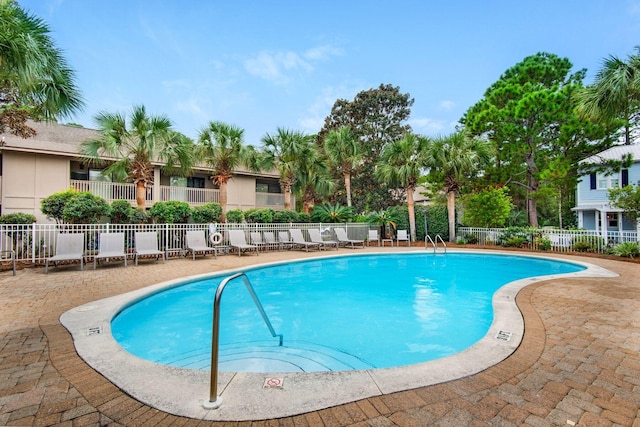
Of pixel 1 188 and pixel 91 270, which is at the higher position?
pixel 1 188

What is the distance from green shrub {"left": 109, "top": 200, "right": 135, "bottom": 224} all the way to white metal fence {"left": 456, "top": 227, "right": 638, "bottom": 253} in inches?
698

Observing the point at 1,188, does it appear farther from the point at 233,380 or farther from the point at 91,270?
the point at 233,380

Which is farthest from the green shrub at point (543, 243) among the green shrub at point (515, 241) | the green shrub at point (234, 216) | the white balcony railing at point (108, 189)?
the white balcony railing at point (108, 189)

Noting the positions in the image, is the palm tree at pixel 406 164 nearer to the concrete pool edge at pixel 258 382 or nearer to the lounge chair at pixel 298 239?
the lounge chair at pixel 298 239

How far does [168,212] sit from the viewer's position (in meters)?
12.9

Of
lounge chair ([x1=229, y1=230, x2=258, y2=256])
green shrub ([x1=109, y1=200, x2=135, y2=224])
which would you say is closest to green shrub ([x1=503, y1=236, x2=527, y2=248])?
lounge chair ([x1=229, y1=230, x2=258, y2=256])

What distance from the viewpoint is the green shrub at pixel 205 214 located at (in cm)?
→ 1398

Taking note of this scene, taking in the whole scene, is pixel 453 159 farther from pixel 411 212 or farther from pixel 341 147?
pixel 341 147

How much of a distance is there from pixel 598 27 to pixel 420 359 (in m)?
16.4

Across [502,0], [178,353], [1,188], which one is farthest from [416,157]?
[1,188]

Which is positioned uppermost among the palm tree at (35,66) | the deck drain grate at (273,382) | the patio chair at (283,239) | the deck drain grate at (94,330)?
the palm tree at (35,66)

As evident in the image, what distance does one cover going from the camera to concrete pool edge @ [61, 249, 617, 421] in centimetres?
226

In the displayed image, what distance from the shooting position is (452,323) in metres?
5.49

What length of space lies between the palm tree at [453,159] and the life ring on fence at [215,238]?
12513mm
